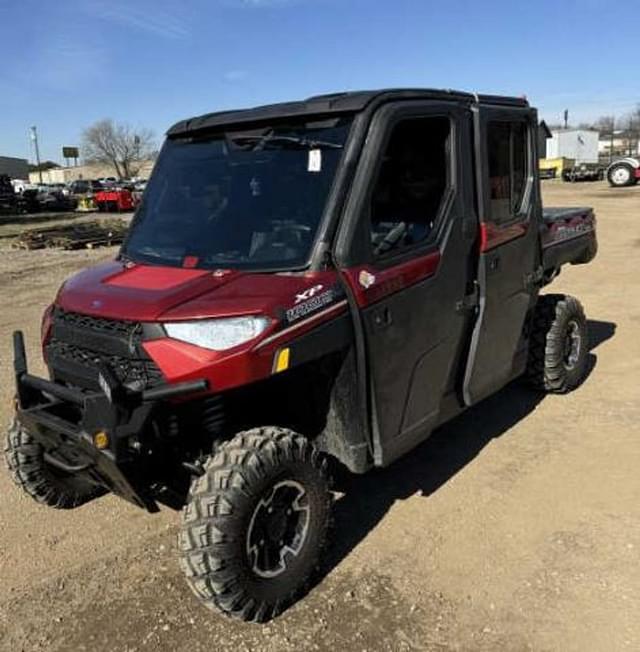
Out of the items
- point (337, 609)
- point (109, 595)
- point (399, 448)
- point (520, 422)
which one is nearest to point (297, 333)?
point (399, 448)

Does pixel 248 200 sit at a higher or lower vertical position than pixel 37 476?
higher

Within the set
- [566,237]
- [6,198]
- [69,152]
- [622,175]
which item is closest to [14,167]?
[69,152]

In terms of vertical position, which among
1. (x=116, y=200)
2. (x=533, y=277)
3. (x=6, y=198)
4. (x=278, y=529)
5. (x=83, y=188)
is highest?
(x=83, y=188)

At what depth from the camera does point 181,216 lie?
12.8ft

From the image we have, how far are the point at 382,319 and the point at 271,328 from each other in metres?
0.69

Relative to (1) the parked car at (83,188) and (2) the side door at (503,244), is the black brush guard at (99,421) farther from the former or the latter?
(1) the parked car at (83,188)

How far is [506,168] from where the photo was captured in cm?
461

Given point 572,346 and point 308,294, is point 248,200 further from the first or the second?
point 572,346

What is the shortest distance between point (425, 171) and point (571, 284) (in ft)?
24.7

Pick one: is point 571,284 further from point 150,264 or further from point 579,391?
point 150,264

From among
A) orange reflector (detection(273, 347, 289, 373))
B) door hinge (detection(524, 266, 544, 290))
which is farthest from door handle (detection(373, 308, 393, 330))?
door hinge (detection(524, 266, 544, 290))

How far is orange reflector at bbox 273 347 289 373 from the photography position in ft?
10.1

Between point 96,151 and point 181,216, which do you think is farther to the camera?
point 96,151

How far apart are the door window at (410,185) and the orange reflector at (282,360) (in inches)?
28.9
